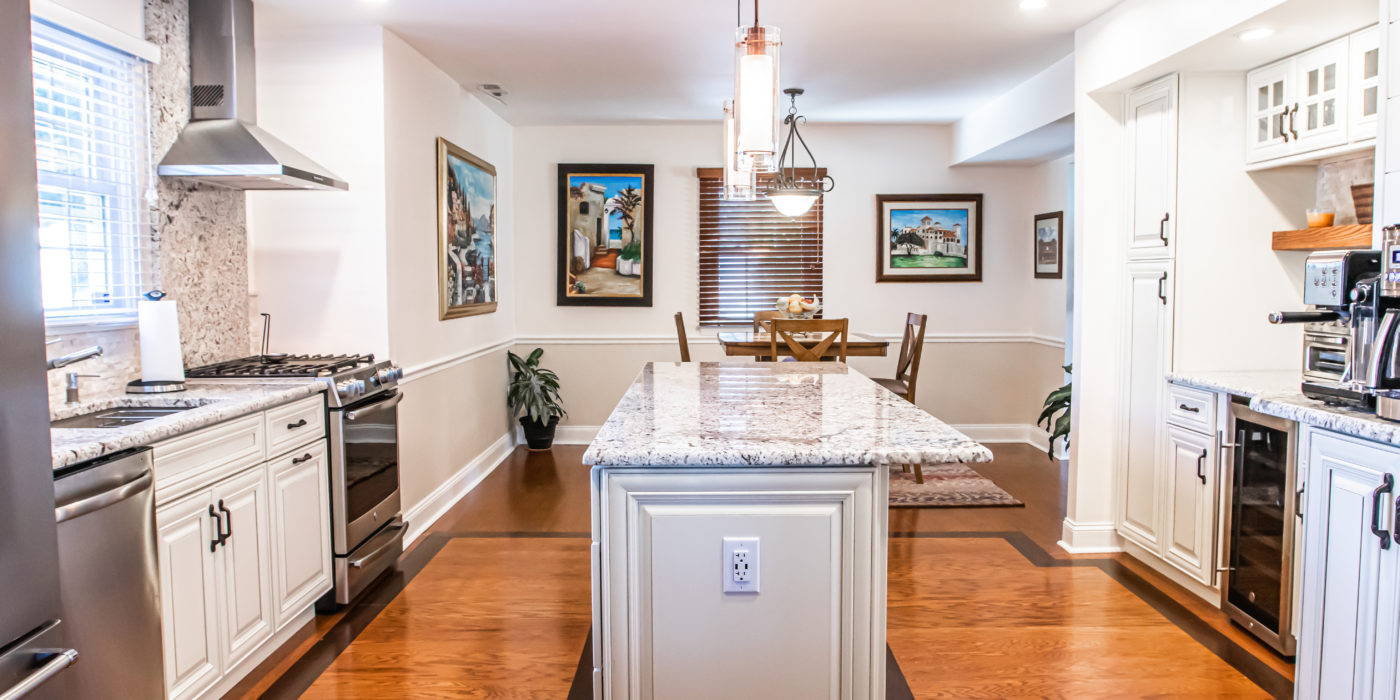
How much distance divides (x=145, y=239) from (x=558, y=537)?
7.16ft

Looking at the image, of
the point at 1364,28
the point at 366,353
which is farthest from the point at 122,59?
the point at 1364,28

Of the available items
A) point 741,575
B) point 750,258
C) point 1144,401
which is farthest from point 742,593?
point 750,258

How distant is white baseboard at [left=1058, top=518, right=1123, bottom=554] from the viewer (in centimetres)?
391

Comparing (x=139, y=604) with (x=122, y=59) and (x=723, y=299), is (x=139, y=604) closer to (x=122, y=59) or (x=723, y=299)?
(x=122, y=59)

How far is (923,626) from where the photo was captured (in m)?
3.10

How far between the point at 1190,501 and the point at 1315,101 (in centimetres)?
151

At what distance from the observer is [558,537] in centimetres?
418

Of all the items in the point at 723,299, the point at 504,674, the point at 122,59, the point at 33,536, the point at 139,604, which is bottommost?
the point at 504,674

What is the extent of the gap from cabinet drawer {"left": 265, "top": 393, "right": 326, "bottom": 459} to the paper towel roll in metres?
0.34

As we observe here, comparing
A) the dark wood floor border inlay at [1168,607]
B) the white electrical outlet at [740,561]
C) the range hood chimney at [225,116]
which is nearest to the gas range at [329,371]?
the range hood chimney at [225,116]

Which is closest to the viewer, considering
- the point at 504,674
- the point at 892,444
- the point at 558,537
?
the point at 892,444

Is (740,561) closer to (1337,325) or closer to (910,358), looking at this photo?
(1337,325)

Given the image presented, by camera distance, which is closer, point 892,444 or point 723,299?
point 892,444

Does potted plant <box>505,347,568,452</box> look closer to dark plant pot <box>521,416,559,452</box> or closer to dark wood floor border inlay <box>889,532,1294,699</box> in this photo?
dark plant pot <box>521,416,559,452</box>
